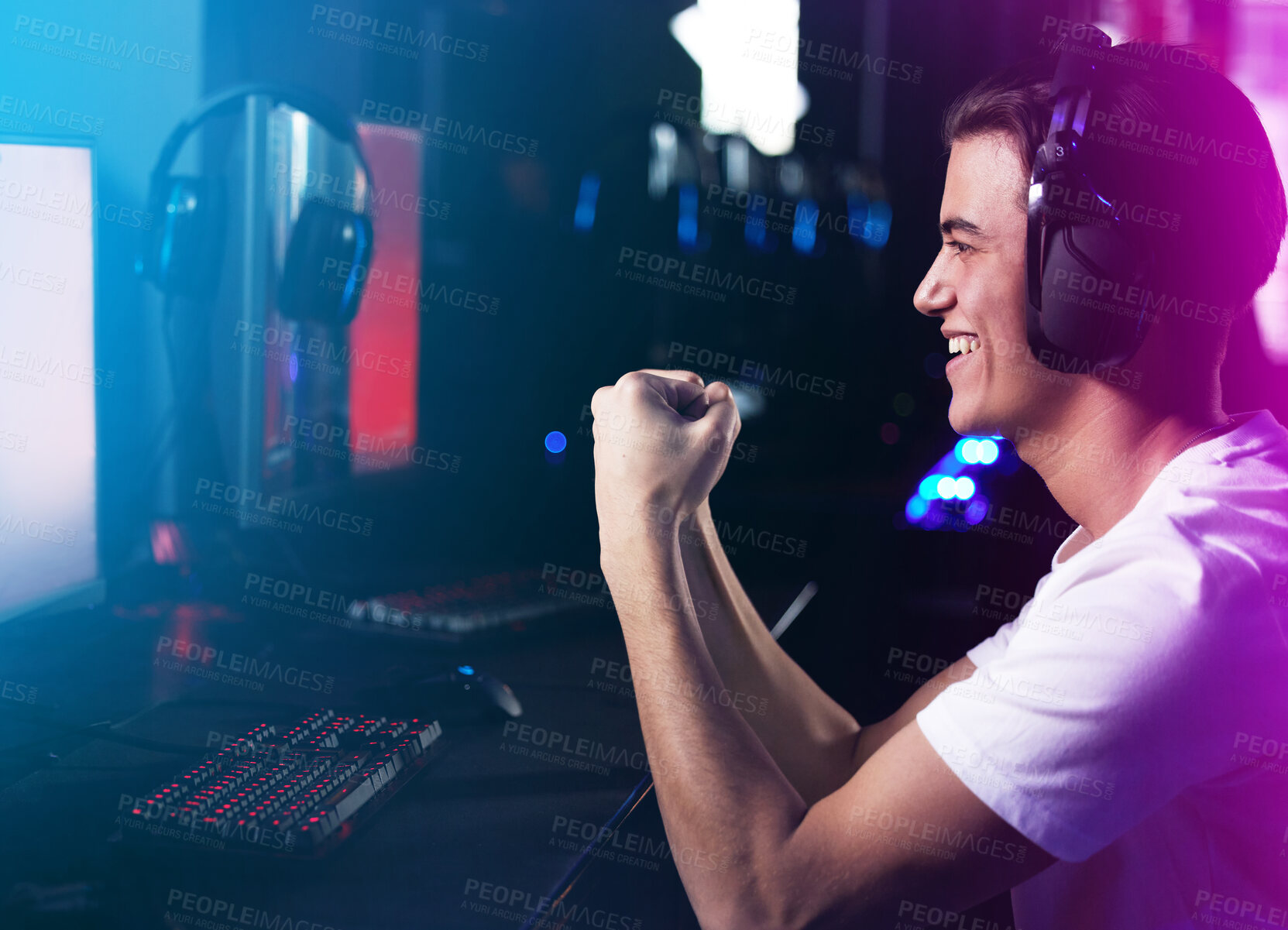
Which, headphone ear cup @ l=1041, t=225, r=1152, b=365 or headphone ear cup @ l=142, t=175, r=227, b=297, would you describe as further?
headphone ear cup @ l=142, t=175, r=227, b=297

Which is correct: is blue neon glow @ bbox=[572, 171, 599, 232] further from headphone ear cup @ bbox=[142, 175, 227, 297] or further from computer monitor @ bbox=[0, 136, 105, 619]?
computer monitor @ bbox=[0, 136, 105, 619]

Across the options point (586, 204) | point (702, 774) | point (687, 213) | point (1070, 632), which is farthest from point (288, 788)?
point (687, 213)

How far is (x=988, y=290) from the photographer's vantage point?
3.04 ft

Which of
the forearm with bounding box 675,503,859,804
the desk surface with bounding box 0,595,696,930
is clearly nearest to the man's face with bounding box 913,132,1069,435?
the forearm with bounding box 675,503,859,804

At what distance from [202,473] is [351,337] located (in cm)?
40

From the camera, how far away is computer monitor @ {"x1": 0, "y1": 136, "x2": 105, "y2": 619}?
99 cm

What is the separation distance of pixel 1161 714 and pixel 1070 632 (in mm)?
76

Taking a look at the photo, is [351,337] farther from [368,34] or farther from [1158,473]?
[1158,473]

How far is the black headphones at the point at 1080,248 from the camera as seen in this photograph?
789 millimetres

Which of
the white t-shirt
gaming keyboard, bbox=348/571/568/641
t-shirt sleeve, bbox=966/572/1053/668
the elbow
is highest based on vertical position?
the white t-shirt

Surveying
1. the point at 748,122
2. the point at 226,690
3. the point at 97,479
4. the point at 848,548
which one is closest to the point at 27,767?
the point at 226,690

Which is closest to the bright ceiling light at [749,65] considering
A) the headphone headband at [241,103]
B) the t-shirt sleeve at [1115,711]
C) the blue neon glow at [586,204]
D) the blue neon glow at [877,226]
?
the blue neon glow at [877,226]

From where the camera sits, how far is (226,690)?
3.52ft

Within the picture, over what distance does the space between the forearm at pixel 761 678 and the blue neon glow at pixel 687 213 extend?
134cm
